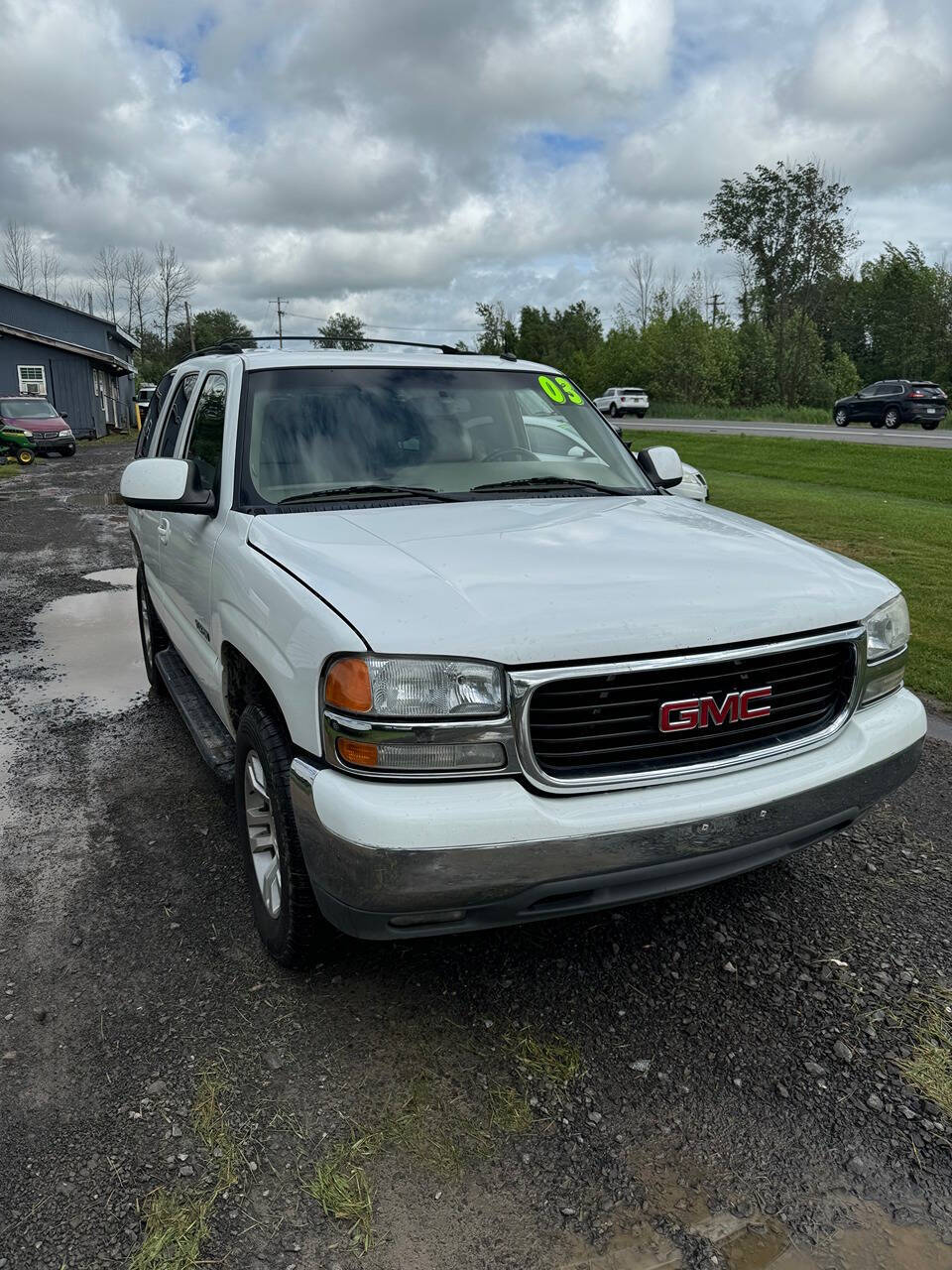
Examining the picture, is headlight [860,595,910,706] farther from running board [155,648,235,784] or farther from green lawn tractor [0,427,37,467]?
green lawn tractor [0,427,37,467]

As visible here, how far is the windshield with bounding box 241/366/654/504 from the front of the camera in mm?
3631

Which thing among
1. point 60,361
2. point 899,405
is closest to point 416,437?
point 899,405

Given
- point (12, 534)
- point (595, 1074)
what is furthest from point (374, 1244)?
point (12, 534)

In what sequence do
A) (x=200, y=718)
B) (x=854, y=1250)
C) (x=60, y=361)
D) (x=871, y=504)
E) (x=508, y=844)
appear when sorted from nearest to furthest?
1. (x=854, y=1250)
2. (x=508, y=844)
3. (x=200, y=718)
4. (x=871, y=504)
5. (x=60, y=361)

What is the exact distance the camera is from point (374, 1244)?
2082 millimetres

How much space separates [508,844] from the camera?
89.7 inches

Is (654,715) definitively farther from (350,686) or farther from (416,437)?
(416,437)

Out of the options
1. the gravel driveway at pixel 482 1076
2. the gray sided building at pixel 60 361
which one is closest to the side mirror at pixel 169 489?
the gravel driveway at pixel 482 1076

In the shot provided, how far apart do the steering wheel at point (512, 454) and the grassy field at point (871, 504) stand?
3064 mm

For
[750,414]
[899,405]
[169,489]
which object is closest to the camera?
[169,489]

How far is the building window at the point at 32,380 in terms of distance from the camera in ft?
117

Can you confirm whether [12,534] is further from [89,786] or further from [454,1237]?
[454,1237]

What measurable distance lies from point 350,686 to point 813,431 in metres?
32.4

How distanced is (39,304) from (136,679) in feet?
127
